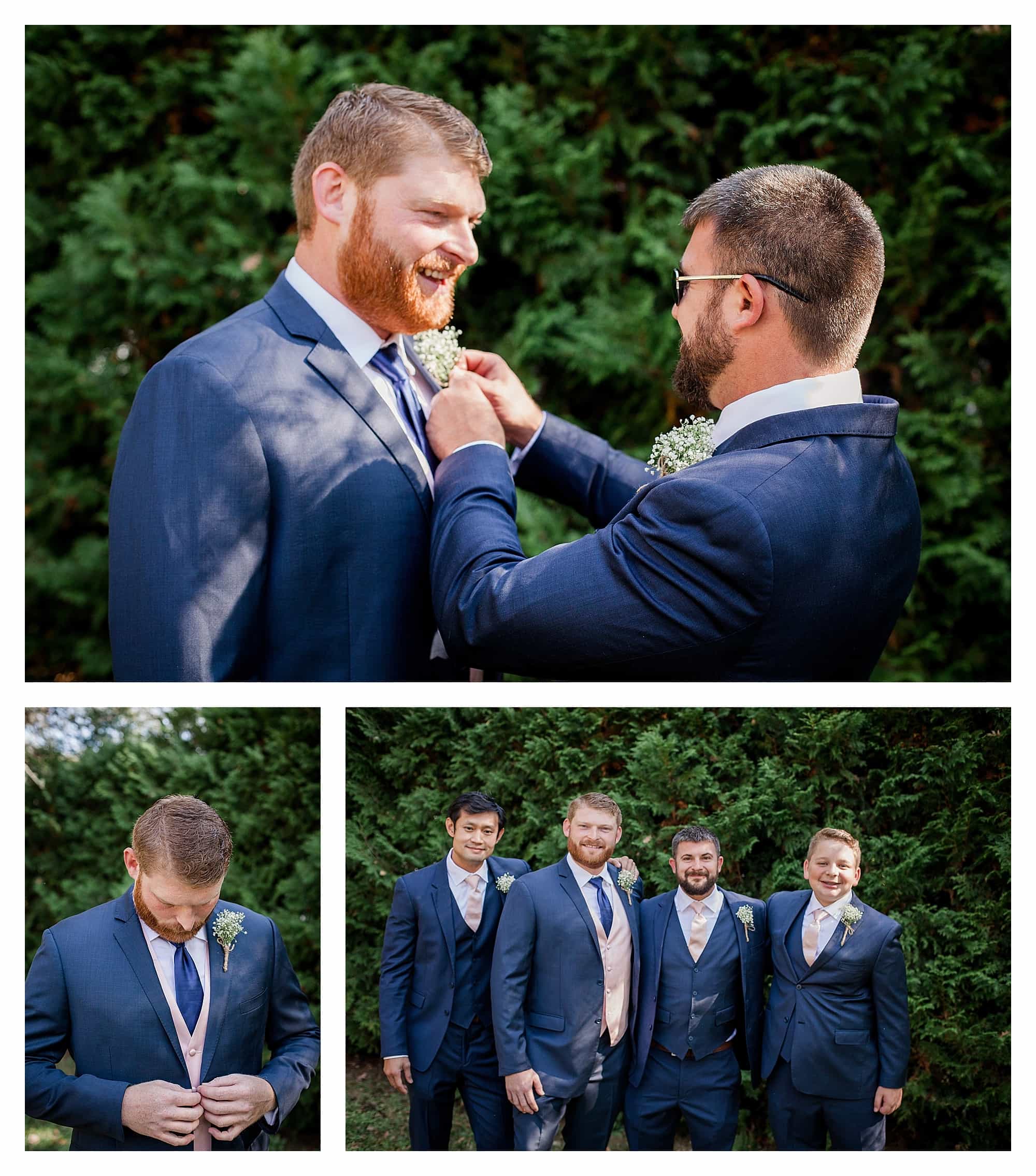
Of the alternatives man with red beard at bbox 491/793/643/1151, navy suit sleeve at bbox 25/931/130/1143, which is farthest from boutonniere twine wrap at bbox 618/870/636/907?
navy suit sleeve at bbox 25/931/130/1143

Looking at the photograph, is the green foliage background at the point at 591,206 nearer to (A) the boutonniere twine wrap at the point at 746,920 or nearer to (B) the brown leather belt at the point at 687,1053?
(A) the boutonniere twine wrap at the point at 746,920

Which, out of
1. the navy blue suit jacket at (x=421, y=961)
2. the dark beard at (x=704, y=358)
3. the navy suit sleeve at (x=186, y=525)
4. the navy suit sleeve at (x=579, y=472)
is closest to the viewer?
the navy suit sleeve at (x=186, y=525)

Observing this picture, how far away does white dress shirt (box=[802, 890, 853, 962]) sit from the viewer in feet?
8.01

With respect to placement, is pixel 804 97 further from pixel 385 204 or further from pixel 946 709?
pixel 946 709

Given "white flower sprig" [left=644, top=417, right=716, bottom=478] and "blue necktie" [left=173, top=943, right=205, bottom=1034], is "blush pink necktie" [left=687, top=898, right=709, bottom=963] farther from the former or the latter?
"blue necktie" [left=173, top=943, right=205, bottom=1034]

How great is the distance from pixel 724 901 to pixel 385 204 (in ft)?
5.90

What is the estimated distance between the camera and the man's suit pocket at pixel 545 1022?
2.43 meters

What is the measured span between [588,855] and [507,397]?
1.28 m

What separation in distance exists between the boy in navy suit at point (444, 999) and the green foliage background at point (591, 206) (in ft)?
8.51

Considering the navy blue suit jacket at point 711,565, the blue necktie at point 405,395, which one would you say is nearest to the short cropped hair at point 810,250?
the navy blue suit jacket at point 711,565

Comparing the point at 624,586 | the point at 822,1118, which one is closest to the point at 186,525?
the point at 624,586

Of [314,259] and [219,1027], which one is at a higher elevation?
[314,259]
